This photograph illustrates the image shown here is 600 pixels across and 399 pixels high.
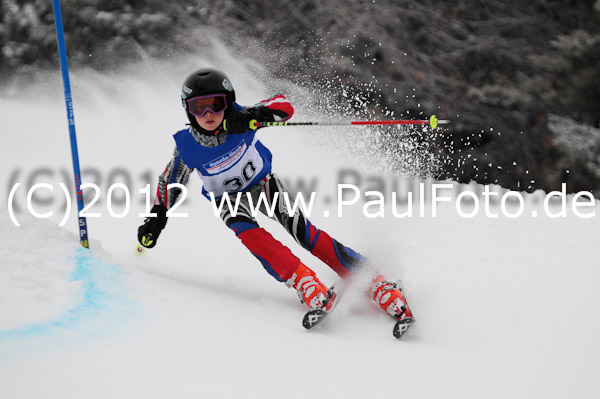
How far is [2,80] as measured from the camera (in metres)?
10.5

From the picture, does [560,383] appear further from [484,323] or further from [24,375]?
[24,375]

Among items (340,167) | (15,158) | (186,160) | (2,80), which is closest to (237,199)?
(186,160)

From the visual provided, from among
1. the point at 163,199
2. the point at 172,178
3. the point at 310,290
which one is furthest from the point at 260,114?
the point at 310,290

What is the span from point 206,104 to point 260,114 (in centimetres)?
29

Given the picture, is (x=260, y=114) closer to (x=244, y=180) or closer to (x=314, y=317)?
(x=244, y=180)

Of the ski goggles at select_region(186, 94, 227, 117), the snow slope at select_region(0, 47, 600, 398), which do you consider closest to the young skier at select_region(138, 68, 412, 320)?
the ski goggles at select_region(186, 94, 227, 117)

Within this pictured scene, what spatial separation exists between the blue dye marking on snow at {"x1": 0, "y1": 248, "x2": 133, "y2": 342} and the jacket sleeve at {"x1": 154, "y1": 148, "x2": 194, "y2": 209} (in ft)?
1.81

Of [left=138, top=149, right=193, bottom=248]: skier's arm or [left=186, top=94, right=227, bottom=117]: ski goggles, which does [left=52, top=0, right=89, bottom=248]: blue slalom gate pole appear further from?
[left=186, top=94, right=227, bottom=117]: ski goggles

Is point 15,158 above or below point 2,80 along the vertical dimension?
below

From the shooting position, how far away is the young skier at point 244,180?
3.20 metres

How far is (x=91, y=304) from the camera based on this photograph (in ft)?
8.89

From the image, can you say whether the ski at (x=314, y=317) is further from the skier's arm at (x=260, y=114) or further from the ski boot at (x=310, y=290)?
the skier's arm at (x=260, y=114)

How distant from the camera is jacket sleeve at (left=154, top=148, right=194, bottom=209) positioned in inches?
139

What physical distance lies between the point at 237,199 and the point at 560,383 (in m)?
1.89
